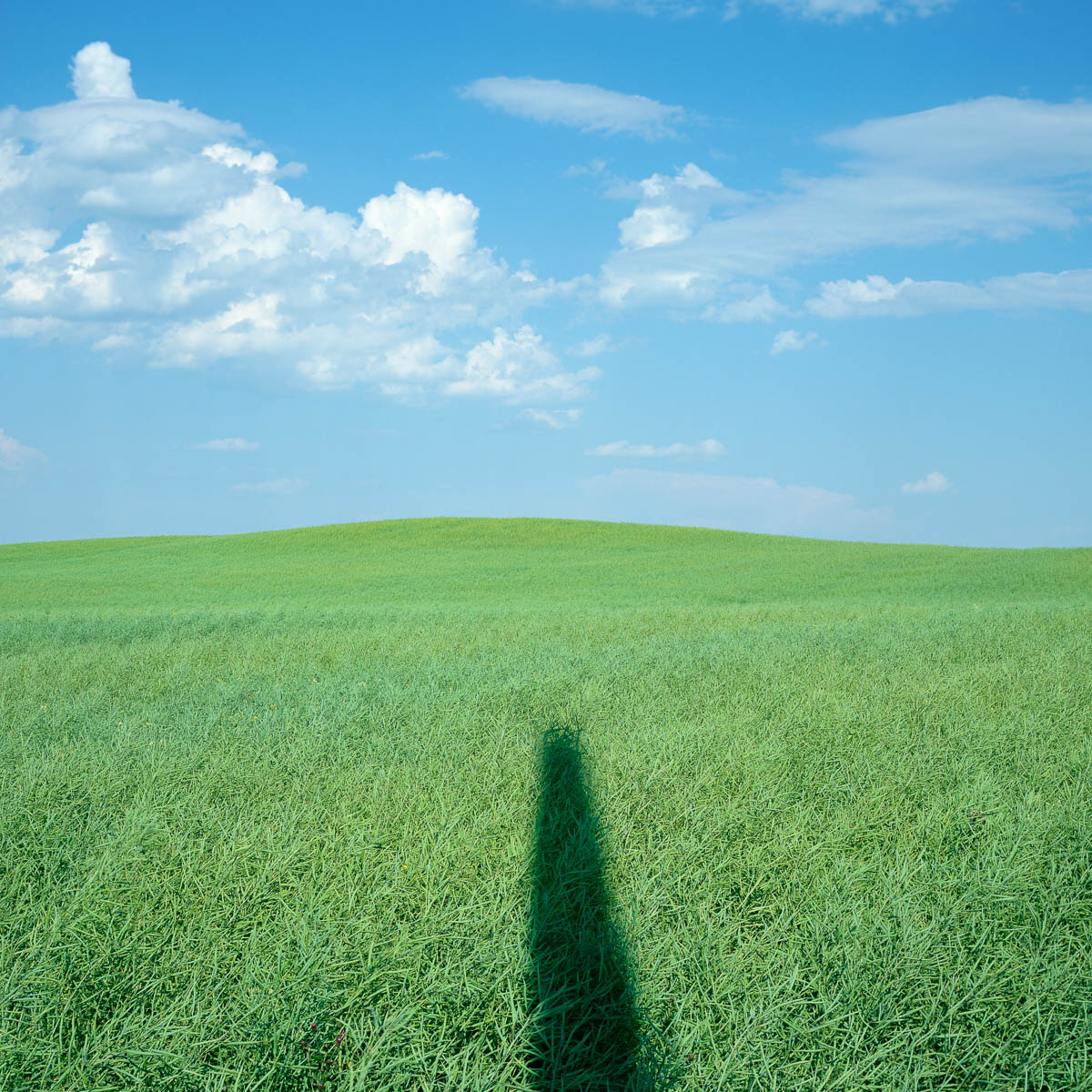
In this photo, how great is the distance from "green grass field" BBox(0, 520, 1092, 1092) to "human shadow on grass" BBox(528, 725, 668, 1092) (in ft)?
0.04

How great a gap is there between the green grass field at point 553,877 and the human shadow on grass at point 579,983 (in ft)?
0.04

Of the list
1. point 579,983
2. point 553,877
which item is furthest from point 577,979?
point 553,877

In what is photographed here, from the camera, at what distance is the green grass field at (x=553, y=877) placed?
7.80 feet

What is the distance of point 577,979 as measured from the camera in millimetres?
2623

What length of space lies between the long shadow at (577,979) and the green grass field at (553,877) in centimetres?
1

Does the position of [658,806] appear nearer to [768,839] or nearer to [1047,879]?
[768,839]

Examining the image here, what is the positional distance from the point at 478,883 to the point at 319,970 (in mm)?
752

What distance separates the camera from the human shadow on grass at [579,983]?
7.56ft

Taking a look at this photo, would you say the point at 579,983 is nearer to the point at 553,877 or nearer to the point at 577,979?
the point at 577,979

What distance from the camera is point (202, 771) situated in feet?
14.9

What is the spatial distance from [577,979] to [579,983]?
0.9 inches

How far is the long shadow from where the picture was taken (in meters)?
2.32

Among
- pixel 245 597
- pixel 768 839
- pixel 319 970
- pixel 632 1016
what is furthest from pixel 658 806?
pixel 245 597

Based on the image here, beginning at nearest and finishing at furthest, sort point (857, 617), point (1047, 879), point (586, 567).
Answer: point (1047, 879), point (857, 617), point (586, 567)
